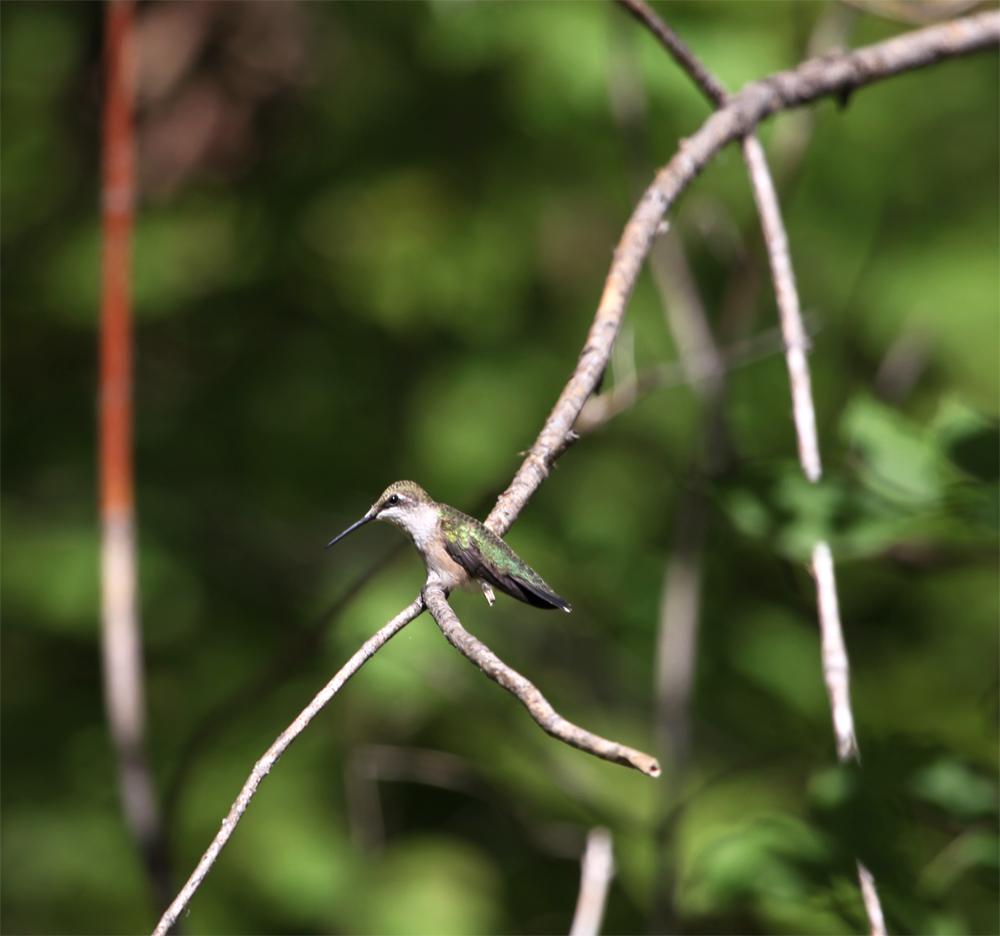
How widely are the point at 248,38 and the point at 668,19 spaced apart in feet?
8.92

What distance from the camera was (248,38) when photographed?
17.4 ft

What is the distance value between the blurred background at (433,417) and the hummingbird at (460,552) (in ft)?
3.95

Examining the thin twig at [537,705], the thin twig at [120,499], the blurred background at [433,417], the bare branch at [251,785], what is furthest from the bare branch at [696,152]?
the thin twig at [120,499]

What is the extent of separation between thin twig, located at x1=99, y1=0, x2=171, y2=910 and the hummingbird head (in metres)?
1.39

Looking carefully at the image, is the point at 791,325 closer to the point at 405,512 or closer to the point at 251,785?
the point at 405,512

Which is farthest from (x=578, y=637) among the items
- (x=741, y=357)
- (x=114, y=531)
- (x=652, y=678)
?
(x=114, y=531)

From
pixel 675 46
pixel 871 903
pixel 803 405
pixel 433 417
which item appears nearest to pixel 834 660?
pixel 871 903

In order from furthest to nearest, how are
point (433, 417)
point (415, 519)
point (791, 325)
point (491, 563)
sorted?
point (433, 417), point (415, 519), point (791, 325), point (491, 563)

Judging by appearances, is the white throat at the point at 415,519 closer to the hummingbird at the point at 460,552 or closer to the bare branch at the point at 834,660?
the hummingbird at the point at 460,552

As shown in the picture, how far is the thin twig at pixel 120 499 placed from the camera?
2.98 meters

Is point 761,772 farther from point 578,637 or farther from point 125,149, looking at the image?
point 125,149

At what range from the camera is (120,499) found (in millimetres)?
3221

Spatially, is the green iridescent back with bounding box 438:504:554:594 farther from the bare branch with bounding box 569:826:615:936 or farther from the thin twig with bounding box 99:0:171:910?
the thin twig with bounding box 99:0:171:910

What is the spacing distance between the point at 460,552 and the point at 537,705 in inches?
36.7
